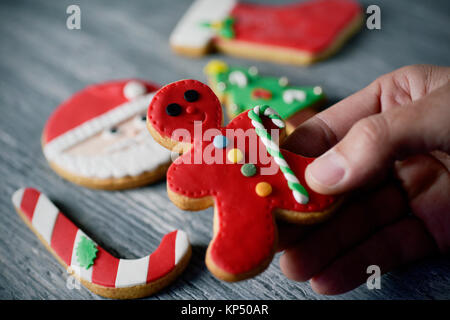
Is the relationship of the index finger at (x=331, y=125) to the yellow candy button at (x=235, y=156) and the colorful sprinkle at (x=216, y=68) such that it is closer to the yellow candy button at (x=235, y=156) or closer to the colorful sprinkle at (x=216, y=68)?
the yellow candy button at (x=235, y=156)

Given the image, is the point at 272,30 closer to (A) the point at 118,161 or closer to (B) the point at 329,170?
(A) the point at 118,161

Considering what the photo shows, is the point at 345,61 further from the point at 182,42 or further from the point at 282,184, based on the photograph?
the point at 282,184

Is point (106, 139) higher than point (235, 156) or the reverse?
the reverse

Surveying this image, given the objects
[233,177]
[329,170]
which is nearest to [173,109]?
[233,177]

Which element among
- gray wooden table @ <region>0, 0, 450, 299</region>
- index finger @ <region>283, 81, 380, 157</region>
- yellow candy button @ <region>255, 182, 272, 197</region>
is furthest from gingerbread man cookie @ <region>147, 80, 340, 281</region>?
gray wooden table @ <region>0, 0, 450, 299</region>

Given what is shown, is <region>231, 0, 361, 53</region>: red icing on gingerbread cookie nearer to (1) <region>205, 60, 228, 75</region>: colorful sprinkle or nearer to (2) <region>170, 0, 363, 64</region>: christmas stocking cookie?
(2) <region>170, 0, 363, 64</region>: christmas stocking cookie

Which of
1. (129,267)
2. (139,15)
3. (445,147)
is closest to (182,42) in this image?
(139,15)
